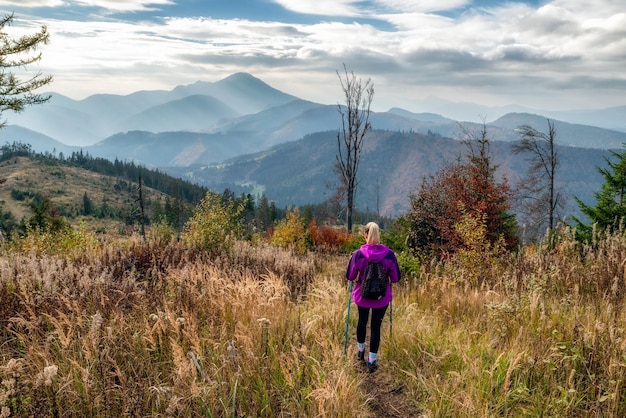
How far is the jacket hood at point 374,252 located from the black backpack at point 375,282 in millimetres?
83

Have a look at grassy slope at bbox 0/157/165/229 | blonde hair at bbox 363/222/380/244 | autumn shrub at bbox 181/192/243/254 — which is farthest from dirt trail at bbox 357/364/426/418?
grassy slope at bbox 0/157/165/229

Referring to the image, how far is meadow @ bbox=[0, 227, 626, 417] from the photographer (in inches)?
134

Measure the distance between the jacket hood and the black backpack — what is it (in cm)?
8

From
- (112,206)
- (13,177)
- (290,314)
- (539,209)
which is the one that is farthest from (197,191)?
(290,314)

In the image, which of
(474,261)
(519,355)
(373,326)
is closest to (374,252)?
(373,326)

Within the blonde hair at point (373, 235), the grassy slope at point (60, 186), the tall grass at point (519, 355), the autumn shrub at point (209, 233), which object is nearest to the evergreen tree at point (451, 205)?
the autumn shrub at point (209, 233)

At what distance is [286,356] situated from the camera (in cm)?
381

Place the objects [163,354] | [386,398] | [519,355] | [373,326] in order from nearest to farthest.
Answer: [519,355]
[386,398]
[163,354]
[373,326]

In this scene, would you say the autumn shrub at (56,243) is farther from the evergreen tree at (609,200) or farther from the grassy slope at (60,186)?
the grassy slope at (60,186)

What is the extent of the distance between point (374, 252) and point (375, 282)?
42 centimetres

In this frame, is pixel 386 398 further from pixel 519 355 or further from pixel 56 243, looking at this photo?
pixel 56 243

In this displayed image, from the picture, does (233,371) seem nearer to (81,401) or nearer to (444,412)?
(81,401)

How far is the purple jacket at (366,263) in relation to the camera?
17.1 ft

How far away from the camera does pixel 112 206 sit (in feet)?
430
